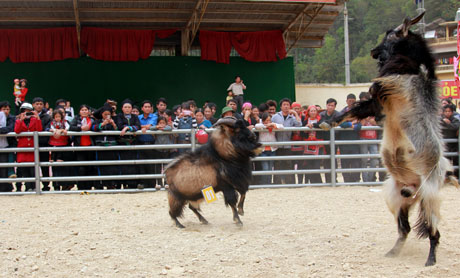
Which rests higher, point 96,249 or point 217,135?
point 217,135

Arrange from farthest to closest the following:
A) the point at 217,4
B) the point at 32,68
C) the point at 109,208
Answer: the point at 32,68, the point at 217,4, the point at 109,208

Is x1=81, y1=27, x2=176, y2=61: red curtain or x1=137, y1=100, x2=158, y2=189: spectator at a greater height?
x1=81, y1=27, x2=176, y2=61: red curtain

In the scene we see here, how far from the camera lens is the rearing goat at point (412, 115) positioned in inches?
154

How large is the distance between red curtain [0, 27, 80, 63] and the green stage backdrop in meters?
0.36

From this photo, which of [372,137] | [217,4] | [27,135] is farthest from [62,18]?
[372,137]

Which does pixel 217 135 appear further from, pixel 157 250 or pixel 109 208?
pixel 109 208

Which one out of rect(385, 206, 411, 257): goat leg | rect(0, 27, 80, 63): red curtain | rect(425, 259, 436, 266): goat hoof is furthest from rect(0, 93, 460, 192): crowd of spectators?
rect(0, 27, 80, 63): red curtain

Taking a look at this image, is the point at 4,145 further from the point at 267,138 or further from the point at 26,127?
the point at 267,138

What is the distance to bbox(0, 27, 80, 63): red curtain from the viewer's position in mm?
15078

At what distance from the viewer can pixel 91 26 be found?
51.4 ft

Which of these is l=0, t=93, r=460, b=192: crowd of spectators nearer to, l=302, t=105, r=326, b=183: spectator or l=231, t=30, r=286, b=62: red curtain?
l=302, t=105, r=326, b=183: spectator

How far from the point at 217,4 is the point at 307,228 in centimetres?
1073

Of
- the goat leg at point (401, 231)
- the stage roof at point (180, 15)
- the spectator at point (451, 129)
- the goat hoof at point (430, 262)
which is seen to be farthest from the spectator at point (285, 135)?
the stage roof at point (180, 15)

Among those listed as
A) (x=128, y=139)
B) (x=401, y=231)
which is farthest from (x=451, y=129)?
(x=128, y=139)
